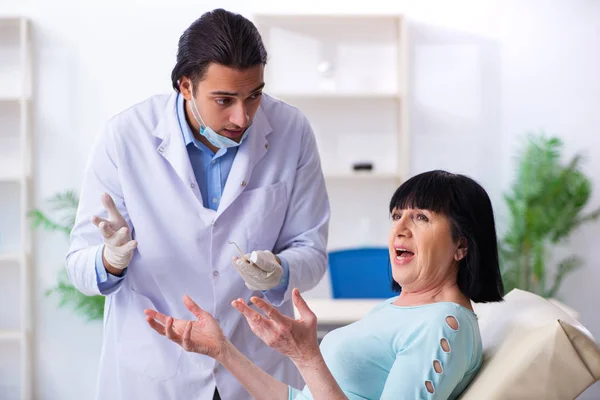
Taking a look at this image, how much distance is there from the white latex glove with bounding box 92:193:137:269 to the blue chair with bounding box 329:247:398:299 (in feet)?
7.07

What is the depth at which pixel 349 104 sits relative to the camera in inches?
181

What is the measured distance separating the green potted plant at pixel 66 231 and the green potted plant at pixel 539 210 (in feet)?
7.36

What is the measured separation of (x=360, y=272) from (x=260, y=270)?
2.16 m

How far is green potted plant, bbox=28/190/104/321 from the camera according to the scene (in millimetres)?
4301

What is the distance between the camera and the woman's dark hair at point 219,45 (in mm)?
1714

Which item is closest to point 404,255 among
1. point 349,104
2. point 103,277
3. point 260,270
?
point 260,270

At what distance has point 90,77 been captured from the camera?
4551mm

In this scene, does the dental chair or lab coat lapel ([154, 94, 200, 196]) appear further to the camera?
lab coat lapel ([154, 94, 200, 196])

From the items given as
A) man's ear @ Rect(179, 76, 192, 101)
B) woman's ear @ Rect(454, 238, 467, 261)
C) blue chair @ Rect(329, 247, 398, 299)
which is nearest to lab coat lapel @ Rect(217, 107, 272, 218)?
man's ear @ Rect(179, 76, 192, 101)

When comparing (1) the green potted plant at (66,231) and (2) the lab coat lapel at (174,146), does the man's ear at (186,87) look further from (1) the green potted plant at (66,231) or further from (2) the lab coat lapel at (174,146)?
(1) the green potted plant at (66,231)

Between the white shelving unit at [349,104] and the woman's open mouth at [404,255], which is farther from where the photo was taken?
the white shelving unit at [349,104]

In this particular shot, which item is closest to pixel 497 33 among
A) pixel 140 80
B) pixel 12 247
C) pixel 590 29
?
pixel 590 29

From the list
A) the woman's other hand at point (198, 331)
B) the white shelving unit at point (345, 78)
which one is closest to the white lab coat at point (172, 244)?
the woman's other hand at point (198, 331)

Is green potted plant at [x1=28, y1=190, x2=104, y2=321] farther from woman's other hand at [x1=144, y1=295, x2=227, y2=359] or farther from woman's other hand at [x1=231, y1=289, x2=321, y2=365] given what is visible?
woman's other hand at [x1=231, y1=289, x2=321, y2=365]
